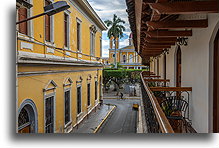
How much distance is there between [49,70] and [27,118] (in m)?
0.61

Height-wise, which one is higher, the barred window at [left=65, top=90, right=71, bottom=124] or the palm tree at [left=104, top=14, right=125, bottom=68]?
the palm tree at [left=104, top=14, right=125, bottom=68]

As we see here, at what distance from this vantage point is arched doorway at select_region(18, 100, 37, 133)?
2.39 metres

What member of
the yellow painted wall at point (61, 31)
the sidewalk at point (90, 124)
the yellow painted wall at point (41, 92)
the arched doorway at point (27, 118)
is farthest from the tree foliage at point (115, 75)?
the arched doorway at point (27, 118)

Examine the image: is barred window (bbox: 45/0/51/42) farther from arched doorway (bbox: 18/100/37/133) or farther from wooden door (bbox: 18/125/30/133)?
wooden door (bbox: 18/125/30/133)

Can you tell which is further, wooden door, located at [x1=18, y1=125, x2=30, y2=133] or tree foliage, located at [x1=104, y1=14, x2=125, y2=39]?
tree foliage, located at [x1=104, y1=14, x2=125, y2=39]

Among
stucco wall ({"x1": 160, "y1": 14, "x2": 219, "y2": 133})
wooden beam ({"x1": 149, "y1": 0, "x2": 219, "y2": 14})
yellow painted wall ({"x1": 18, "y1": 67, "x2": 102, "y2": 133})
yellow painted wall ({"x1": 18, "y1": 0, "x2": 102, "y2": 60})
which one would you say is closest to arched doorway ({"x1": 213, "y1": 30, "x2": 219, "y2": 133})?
stucco wall ({"x1": 160, "y1": 14, "x2": 219, "y2": 133})

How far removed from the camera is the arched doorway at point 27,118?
2395mm

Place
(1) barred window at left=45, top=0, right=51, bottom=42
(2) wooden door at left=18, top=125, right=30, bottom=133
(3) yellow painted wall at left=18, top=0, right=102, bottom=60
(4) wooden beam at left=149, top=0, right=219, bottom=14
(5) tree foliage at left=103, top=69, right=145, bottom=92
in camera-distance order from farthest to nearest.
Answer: (5) tree foliage at left=103, top=69, right=145, bottom=92 → (1) barred window at left=45, top=0, right=51, bottom=42 → (3) yellow painted wall at left=18, top=0, right=102, bottom=60 → (2) wooden door at left=18, top=125, right=30, bottom=133 → (4) wooden beam at left=149, top=0, right=219, bottom=14

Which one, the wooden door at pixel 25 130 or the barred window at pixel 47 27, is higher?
the barred window at pixel 47 27

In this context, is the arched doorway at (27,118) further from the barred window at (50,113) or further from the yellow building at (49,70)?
the barred window at (50,113)

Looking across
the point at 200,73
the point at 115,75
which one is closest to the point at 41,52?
the point at 200,73

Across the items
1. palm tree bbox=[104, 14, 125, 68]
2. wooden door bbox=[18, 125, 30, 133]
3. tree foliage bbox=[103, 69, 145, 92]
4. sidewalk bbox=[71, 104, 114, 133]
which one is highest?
palm tree bbox=[104, 14, 125, 68]

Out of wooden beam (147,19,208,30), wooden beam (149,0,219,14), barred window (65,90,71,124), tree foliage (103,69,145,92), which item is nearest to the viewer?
wooden beam (149,0,219,14)

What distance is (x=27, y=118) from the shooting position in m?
2.58
